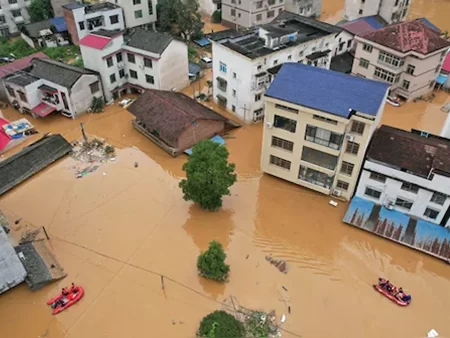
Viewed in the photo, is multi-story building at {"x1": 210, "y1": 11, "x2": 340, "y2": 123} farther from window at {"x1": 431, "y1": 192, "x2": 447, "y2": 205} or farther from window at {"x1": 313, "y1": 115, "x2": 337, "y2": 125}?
window at {"x1": 431, "y1": 192, "x2": 447, "y2": 205}

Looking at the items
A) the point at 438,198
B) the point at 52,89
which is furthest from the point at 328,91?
the point at 52,89

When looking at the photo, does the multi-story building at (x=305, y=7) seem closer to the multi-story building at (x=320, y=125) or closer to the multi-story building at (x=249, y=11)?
the multi-story building at (x=249, y=11)

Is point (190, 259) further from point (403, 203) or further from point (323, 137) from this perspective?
point (403, 203)

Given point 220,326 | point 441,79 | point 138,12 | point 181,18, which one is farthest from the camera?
point 138,12

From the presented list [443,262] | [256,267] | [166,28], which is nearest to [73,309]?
[256,267]

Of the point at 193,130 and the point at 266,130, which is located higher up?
the point at 266,130

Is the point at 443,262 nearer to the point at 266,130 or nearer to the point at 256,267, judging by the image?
the point at 256,267

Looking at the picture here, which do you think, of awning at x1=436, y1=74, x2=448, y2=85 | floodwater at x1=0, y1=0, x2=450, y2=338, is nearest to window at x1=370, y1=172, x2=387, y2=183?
floodwater at x1=0, y1=0, x2=450, y2=338
